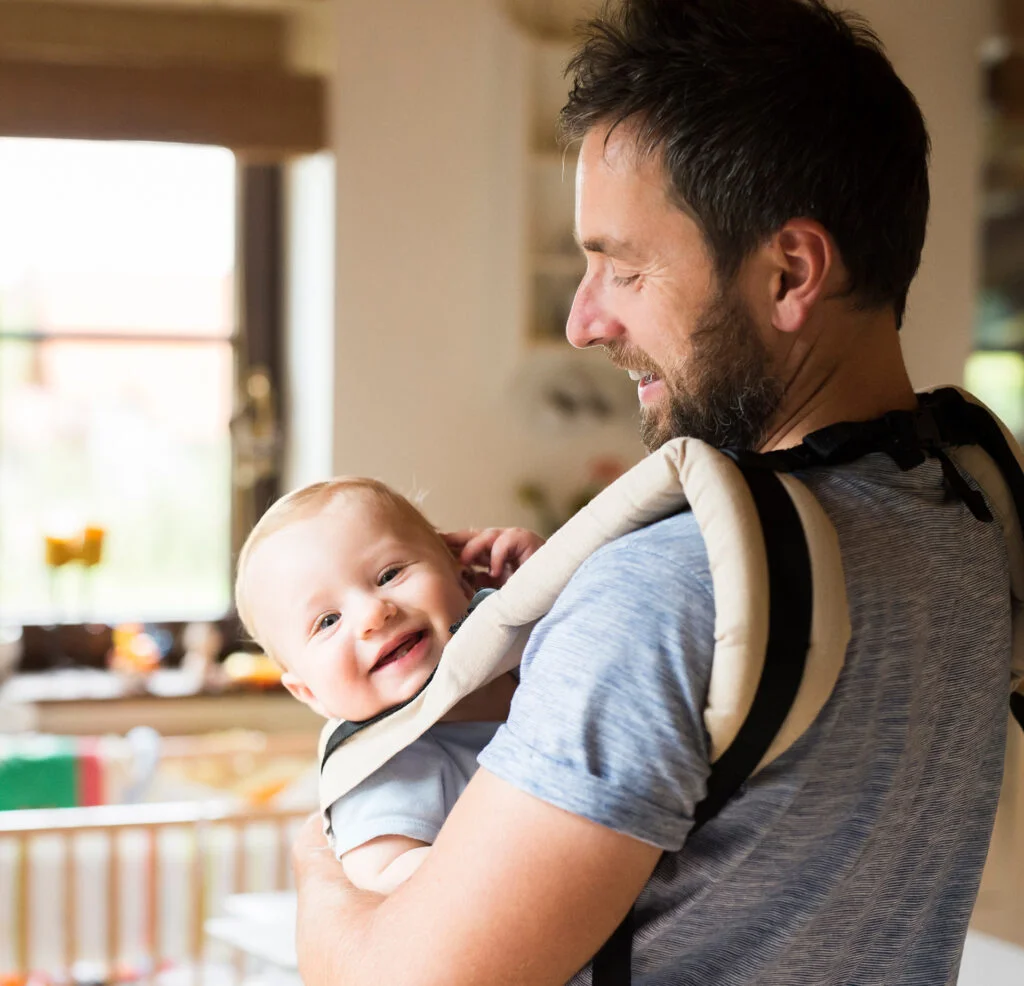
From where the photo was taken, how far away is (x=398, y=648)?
42.1 inches

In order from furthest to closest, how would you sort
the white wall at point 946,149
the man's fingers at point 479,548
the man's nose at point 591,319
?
the white wall at point 946,149 → the man's fingers at point 479,548 → the man's nose at point 591,319

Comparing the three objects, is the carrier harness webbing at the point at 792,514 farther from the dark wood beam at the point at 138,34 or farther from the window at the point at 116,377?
the window at the point at 116,377

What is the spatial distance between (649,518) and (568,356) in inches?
117

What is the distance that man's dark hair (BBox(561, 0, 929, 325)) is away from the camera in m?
0.79

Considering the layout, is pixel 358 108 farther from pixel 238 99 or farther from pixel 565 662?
pixel 565 662

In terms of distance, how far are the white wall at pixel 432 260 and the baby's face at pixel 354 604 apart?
2342 millimetres

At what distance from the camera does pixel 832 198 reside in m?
0.80

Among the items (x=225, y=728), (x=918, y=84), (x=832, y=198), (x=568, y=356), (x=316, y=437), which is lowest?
(x=225, y=728)

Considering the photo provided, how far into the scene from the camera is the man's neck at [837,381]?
837mm

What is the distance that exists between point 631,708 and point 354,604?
0.47m

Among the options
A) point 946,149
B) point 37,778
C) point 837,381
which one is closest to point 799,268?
point 837,381

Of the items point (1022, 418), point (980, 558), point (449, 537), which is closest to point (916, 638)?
point (980, 558)

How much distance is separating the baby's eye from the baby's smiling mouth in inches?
2.3

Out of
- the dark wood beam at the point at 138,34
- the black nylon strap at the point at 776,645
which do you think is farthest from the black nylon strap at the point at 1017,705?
the dark wood beam at the point at 138,34
